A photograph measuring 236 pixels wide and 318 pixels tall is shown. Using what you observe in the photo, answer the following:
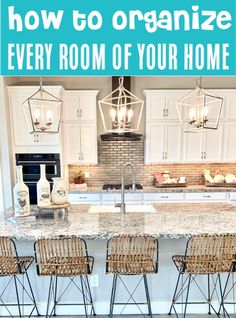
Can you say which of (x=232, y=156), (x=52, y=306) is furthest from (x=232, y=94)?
(x=52, y=306)

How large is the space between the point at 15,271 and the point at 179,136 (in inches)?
139

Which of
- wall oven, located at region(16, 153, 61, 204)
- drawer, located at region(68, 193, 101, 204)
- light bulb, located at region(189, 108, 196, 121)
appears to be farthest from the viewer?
drawer, located at region(68, 193, 101, 204)

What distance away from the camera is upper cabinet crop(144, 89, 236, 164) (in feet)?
16.2

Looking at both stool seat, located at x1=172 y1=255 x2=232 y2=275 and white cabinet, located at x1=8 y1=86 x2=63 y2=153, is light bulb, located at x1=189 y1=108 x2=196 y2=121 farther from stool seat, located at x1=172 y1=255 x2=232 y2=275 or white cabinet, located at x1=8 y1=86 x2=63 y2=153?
white cabinet, located at x1=8 y1=86 x2=63 y2=153

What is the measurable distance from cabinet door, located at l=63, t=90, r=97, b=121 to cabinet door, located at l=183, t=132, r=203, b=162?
1.70 m

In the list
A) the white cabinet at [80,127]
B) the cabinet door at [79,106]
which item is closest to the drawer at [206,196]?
the white cabinet at [80,127]

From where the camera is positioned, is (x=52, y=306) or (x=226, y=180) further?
(x=226, y=180)

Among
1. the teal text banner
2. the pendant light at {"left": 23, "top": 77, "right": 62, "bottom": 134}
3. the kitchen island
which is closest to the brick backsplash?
the pendant light at {"left": 23, "top": 77, "right": 62, "bottom": 134}

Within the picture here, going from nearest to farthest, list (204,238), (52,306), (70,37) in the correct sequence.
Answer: (70,37)
(204,238)
(52,306)

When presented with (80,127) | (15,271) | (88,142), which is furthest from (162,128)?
(15,271)

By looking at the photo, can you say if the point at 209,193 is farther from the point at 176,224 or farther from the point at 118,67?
the point at 118,67

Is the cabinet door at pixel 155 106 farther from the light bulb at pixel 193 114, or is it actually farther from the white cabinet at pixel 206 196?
the light bulb at pixel 193 114

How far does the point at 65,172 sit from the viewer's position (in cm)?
496

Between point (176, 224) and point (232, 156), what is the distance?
2.93 m
